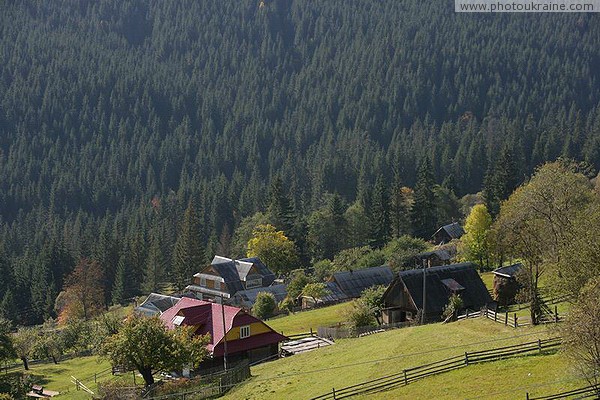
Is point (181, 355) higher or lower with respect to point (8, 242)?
higher

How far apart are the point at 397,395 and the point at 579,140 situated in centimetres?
13868

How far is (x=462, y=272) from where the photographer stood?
61.1 m

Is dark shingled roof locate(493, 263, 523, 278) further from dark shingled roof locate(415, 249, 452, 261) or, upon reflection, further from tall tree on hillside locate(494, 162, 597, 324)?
dark shingled roof locate(415, 249, 452, 261)

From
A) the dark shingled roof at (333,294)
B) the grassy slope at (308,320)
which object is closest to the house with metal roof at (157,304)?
the grassy slope at (308,320)

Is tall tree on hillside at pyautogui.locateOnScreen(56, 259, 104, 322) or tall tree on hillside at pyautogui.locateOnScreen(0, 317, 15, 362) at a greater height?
tall tree on hillside at pyautogui.locateOnScreen(0, 317, 15, 362)

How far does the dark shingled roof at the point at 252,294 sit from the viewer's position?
291 feet

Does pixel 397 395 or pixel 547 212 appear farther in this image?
pixel 547 212

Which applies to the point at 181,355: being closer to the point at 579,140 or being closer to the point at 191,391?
the point at 191,391

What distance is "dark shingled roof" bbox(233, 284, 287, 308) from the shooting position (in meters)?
88.8

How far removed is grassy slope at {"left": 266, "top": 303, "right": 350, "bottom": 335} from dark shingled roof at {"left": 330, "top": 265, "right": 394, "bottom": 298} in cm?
427

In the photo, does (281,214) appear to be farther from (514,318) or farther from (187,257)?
(514,318)

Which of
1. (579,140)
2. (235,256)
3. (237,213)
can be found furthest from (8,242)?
(579,140)

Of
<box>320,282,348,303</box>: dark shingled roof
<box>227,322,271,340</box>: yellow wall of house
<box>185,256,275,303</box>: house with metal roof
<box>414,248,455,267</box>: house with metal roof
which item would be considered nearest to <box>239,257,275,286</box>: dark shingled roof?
<box>185,256,275,303</box>: house with metal roof

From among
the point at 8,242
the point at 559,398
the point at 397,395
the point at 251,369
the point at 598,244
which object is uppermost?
Result: the point at 598,244
